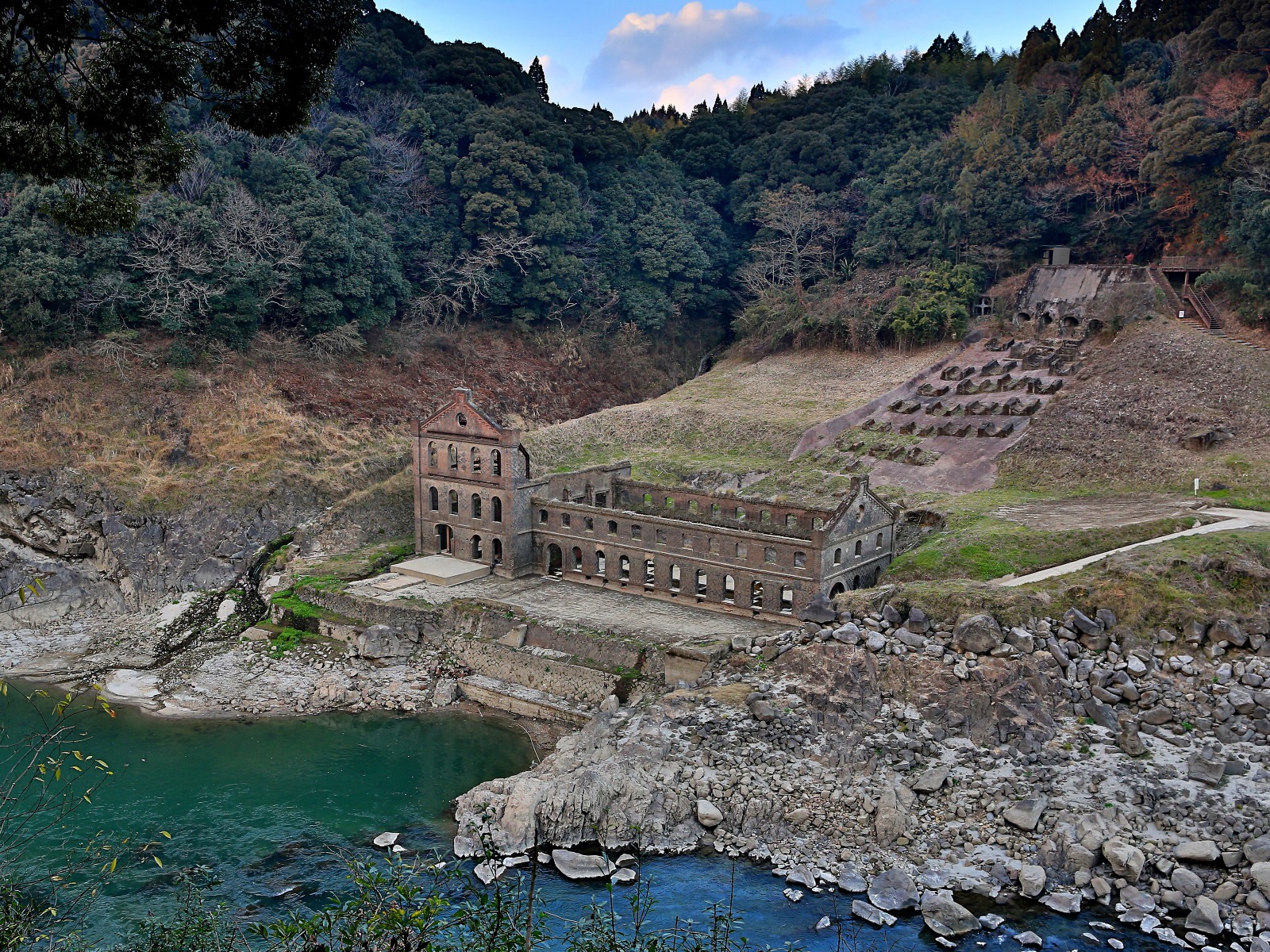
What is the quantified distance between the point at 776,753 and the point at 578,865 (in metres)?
6.34

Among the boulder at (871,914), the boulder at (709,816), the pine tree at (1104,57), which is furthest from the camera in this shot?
the pine tree at (1104,57)

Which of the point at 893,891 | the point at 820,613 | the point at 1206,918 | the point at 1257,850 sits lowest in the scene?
the point at 893,891

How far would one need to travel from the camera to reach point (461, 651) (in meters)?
39.2

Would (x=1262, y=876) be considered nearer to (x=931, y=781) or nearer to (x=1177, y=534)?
(x=931, y=781)

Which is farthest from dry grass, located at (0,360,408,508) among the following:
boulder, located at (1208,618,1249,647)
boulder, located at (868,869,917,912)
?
boulder, located at (1208,618,1249,647)

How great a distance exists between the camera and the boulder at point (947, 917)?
23766 millimetres

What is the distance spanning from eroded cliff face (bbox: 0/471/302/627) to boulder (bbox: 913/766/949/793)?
99.6ft

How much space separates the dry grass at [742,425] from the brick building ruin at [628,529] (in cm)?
709

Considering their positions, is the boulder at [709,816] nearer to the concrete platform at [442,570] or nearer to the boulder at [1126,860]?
the boulder at [1126,860]

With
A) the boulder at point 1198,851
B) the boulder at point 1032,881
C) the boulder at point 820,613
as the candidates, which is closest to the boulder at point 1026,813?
the boulder at point 1032,881

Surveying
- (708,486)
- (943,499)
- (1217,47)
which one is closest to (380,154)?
(708,486)

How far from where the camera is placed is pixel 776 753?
29.6 m

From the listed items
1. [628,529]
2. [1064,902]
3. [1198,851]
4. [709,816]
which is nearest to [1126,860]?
[1198,851]

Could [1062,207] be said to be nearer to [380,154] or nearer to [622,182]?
[622,182]
